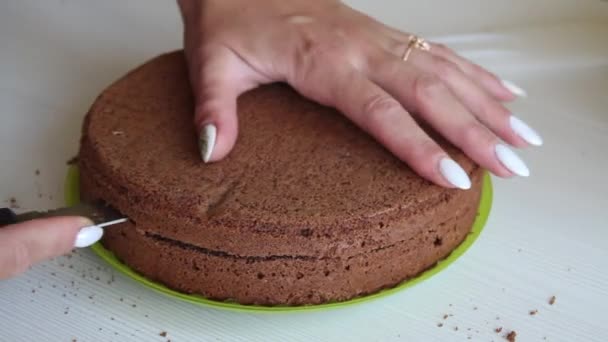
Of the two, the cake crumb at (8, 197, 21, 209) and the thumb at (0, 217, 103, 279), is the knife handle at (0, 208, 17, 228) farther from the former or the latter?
the cake crumb at (8, 197, 21, 209)

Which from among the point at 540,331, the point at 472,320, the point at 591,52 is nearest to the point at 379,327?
the point at 472,320

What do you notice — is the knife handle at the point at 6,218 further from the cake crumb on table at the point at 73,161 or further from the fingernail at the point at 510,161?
the fingernail at the point at 510,161

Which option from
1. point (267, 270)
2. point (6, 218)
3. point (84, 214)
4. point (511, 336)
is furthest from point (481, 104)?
point (6, 218)

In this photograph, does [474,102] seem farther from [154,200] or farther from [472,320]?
[154,200]

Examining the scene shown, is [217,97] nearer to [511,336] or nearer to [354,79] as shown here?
[354,79]

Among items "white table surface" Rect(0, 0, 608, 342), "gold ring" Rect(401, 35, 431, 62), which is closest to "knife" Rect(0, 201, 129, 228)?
"white table surface" Rect(0, 0, 608, 342)

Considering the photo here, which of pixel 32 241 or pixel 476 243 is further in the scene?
pixel 476 243

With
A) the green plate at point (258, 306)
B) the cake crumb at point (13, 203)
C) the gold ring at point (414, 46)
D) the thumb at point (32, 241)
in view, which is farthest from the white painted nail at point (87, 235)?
the gold ring at point (414, 46)
